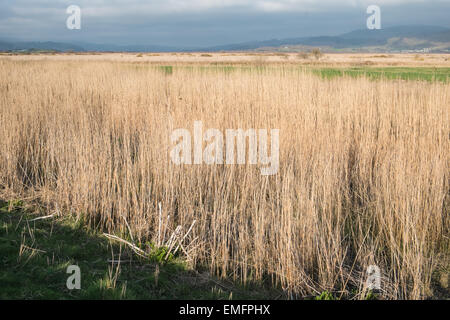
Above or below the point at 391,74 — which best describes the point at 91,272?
below

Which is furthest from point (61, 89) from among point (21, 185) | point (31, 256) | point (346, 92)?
point (31, 256)

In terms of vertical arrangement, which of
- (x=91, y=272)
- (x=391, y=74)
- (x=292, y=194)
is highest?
(x=391, y=74)

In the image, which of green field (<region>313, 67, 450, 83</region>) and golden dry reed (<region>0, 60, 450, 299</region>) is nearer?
golden dry reed (<region>0, 60, 450, 299</region>)

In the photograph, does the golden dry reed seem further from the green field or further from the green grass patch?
the green field

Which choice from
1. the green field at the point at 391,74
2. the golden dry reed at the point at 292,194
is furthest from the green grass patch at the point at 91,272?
the green field at the point at 391,74

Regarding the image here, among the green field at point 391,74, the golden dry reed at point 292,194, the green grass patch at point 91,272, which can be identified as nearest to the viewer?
the green grass patch at point 91,272

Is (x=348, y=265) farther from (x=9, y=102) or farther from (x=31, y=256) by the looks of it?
(x=9, y=102)

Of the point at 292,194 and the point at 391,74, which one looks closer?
the point at 292,194

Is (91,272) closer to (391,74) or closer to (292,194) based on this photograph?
(292,194)

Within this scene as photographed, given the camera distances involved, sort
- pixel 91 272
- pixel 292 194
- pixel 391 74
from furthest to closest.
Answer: pixel 391 74 < pixel 292 194 < pixel 91 272

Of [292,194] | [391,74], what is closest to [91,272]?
[292,194]

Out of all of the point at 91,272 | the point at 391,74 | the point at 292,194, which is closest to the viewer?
the point at 91,272

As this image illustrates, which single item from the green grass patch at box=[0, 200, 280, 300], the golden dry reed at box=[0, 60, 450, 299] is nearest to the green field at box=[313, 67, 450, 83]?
the golden dry reed at box=[0, 60, 450, 299]

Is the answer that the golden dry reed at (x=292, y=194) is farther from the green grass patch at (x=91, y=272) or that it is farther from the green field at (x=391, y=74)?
the green field at (x=391, y=74)
